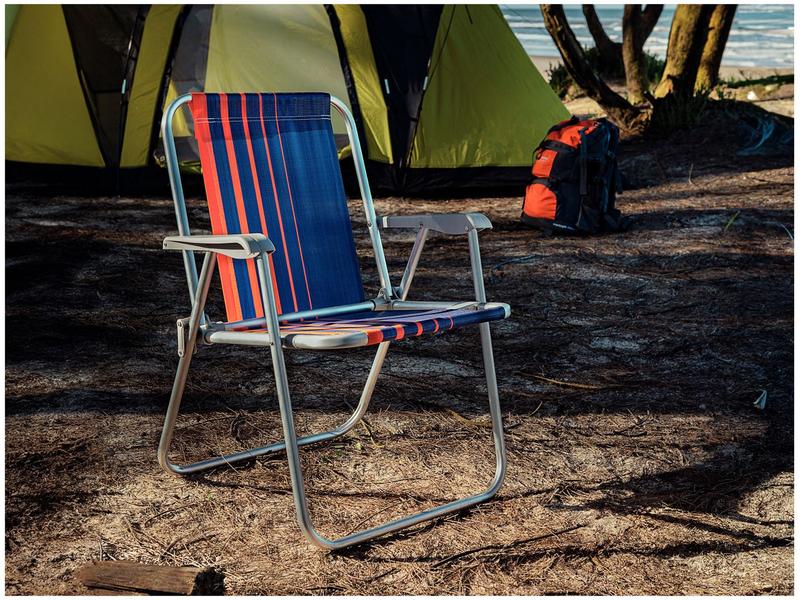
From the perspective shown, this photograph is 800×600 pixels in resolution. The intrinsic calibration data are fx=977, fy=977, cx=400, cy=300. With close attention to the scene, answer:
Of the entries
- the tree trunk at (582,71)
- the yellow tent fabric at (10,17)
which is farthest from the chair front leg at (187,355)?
the tree trunk at (582,71)

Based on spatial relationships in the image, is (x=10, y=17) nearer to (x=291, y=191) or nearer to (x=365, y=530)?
(x=291, y=191)

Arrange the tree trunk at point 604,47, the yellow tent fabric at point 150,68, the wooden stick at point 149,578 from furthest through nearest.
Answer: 1. the tree trunk at point 604,47
2. the yellow tent fabric at point 150,68
3. the wooden stick at point 149,578

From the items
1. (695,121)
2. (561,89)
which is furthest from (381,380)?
(561,89)

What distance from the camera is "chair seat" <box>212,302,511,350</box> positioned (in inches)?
79.1

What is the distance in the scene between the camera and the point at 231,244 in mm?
2061

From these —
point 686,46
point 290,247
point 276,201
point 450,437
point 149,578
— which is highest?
point 686,46

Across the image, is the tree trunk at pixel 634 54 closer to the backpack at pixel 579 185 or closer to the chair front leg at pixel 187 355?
the backpack at pixel 579 185

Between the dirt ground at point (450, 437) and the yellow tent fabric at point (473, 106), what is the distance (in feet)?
6.21

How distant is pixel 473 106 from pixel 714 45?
122 inches

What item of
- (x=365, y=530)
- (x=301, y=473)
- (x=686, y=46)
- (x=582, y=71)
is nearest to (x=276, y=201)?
(x=301, y=473)

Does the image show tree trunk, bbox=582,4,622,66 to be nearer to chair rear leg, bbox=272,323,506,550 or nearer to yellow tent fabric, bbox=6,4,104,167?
yellow tent fabric, bbox=6,4,104,167

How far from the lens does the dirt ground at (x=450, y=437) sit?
2078mm

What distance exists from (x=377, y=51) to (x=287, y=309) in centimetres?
450

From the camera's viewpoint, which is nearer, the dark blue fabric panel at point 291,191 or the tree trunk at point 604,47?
the dark blue fabric panel at point 291,191
